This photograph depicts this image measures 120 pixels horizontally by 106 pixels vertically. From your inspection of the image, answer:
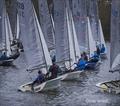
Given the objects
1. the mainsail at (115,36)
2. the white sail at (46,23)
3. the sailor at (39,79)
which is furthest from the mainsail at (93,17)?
the sailor at (39,79)

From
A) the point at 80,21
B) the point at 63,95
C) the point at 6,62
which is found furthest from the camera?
the point at 80,21

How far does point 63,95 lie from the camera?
3578cm

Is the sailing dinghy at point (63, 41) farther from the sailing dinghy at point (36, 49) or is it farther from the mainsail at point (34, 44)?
the mainsail at point (34, 44)

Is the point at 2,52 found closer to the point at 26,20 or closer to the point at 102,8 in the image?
the point at 26,20

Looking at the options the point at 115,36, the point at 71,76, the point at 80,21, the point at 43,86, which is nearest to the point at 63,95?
the point at 43,86

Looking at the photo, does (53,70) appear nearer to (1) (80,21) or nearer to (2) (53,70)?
(2) (53,70)

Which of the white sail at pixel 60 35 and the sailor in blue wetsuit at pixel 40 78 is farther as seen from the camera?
the white sail at pixel 60 35

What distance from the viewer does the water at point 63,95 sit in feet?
108

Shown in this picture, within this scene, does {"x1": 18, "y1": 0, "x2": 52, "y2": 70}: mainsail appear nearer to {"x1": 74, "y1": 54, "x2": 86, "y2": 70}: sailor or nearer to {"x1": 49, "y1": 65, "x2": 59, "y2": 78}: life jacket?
{"x1": 49, "y1": 65, "x2": 59, "y2": 78}: life jacket

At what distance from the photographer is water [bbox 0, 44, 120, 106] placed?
32812 mm

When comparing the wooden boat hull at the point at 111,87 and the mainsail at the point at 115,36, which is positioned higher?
the mainsail at the point at 115,36

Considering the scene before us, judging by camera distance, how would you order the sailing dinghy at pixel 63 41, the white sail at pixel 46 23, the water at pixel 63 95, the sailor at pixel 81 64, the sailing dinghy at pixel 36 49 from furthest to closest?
the white sail at pixel 46 23, the sailor at pixel 81 64, the sailing dinghy at pixel 63 41, the sailing dinghy at pixel 36 49, the water at pixel 63 95

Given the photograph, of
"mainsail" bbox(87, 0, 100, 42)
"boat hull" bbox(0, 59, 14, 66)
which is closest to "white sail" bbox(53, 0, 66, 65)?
"boat hull" bbox(0, 59, 14, 66)

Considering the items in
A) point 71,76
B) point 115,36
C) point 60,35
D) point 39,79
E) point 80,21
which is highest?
point 115,36
